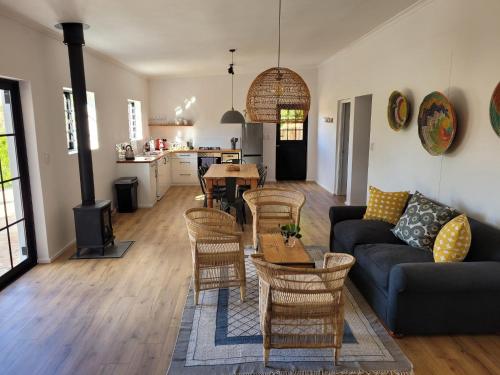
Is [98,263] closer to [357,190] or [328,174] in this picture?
[357,190]

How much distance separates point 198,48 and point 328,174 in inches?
157

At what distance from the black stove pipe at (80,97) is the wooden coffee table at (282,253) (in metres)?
2.24

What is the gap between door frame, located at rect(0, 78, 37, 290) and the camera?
355 cm

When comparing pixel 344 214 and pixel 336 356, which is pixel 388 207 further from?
pixel 336 356

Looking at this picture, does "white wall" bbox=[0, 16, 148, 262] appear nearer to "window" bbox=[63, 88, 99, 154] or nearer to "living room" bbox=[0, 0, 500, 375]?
"living room" bbox=[0, 0, 500, 375]

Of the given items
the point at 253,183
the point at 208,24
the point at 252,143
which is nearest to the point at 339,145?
the point at 252,143

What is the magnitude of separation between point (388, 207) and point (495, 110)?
4.43ft

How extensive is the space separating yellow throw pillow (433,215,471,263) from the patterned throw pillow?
340 mm

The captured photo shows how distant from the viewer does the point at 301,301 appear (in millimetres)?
2191

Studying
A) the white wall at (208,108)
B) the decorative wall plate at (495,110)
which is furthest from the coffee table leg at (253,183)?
the white wall at (208,108)

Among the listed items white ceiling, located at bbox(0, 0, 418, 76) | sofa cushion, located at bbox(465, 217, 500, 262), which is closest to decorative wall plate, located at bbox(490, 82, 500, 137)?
sofa cushion, located at bbox(465, 217, 500, 262)

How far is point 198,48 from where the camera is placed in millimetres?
5492

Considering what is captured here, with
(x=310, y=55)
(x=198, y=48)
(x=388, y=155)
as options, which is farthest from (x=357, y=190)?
(x=198, y=48)

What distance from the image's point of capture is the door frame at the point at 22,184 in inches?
140
